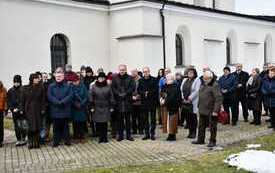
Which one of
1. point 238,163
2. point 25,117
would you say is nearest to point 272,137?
point 238,163

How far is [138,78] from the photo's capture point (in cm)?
1422

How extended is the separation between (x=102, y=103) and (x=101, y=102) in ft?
0.12

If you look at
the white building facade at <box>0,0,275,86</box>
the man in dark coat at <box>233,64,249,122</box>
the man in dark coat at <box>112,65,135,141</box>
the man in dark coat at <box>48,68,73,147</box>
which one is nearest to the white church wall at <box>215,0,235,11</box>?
the white building facade at <box>0,0,275,86</box>

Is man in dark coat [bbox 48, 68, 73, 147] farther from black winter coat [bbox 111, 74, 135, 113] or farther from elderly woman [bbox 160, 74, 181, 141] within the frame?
elderly woman [bbox 160, 74, 181, 141]

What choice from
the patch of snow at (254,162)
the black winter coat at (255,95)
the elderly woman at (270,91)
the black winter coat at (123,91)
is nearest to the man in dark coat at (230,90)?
the black winter coat at (255,95)

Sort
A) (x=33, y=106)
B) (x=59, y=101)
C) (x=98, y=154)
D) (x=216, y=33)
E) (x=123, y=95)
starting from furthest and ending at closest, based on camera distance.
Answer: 1. (x=216, y=33)
2. (x=123, y=95)
3. (x=59, y=101)
4. (x=33, y=106)
5. (x=98, y=154)

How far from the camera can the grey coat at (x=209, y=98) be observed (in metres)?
12.0

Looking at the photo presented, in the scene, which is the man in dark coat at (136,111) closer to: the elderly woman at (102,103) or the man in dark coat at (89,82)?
the elderly woman at (102,103)

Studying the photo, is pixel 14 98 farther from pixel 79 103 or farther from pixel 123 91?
pixel 123 91

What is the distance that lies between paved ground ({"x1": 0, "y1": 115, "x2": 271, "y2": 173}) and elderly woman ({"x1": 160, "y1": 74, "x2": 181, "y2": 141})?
1.08 ft

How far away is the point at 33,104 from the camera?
40.1 ft

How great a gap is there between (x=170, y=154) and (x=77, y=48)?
46.2 ft

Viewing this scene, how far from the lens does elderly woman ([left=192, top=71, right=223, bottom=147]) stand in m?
12.0

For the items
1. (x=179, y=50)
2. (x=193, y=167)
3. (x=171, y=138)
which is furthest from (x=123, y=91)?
(x=179, y=50)
